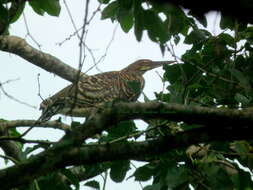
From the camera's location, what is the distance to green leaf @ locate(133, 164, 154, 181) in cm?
280

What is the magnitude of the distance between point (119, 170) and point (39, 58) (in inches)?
103

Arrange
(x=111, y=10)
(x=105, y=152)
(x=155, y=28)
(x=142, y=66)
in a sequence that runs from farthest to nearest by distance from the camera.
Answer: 1. (x=142, y=66)
2. (x=111, y=10)
3. (x=105, y=152)
4. (x=155, y=28)

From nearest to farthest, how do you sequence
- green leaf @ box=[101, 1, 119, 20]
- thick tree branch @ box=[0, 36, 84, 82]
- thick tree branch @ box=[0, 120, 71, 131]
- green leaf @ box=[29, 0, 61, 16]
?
green leaf @ box=[29, 0, 61, 16] → thick tree branch @ box=[0, 120, 71, 131] → green leaf @ box=[101, 1, 119, 20] → thick tree branch @ box=[0, 36, 84, 82]

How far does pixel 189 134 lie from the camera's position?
209 cm

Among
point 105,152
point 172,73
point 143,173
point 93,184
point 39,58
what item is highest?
point 39,58

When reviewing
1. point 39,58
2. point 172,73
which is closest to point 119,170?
point 172,73

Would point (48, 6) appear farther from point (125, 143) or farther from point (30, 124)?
point (125, 143)

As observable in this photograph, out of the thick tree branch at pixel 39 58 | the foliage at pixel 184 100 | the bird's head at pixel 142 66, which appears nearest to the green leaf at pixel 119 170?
the foliage at pixel 184 100

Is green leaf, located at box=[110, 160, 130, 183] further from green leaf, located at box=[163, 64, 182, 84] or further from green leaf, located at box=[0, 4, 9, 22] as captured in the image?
green leaf, located at box=[0, 4, 9, 22]

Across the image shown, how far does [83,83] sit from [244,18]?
17.3 feet

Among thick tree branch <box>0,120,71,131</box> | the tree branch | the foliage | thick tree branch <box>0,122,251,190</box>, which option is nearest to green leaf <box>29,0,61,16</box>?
the foliage

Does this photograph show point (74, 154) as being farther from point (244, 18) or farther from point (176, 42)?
point (176, 42)

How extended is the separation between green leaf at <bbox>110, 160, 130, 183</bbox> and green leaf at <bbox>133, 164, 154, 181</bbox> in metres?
0.07

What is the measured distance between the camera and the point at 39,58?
519 centimetres
